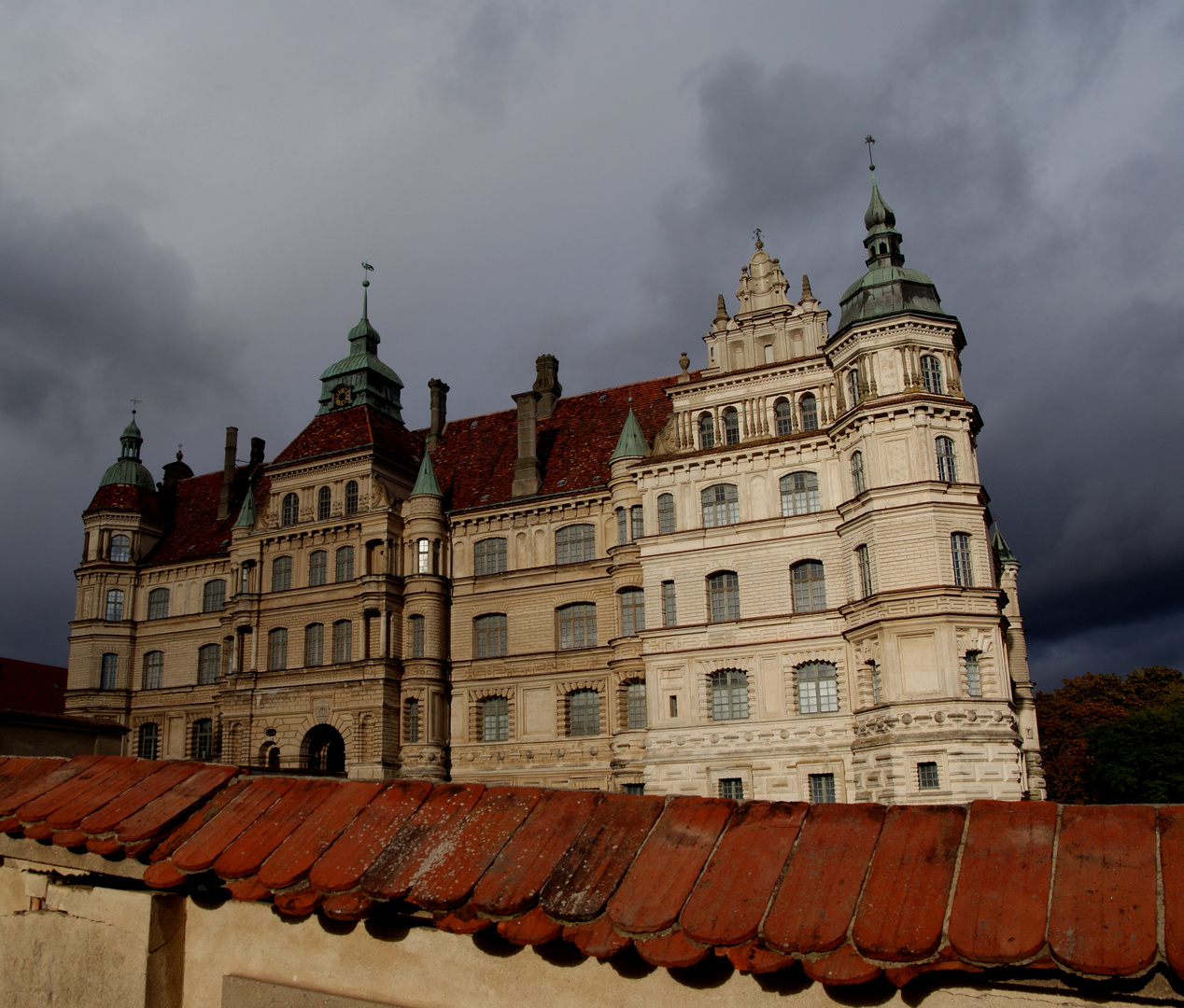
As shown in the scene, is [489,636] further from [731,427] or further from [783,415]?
[783,415]

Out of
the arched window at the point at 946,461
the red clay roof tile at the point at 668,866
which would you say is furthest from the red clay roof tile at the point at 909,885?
the arched window at the point at 946,461

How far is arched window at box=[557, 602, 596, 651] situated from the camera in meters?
43.0

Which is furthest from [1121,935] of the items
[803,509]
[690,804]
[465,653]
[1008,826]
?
[465,653]

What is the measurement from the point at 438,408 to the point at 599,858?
52.1 m

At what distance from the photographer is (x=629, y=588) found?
4181 centimetres

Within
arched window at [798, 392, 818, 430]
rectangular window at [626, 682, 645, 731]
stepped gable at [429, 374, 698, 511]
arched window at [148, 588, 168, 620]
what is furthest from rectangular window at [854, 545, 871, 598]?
arched window at [148, 588, 168, 620]

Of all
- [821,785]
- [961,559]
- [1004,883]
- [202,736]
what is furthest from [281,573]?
[1004,883]

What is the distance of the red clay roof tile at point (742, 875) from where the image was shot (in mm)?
3467

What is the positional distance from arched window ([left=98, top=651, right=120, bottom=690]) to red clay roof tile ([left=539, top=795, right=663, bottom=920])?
56.1 m

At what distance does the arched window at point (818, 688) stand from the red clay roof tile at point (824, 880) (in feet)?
109

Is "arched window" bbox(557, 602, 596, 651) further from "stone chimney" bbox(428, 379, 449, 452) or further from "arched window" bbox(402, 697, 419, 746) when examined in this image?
"stone chimney" bbox(428, 379, 449, 452)

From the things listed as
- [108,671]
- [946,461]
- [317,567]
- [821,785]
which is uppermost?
[317,567]

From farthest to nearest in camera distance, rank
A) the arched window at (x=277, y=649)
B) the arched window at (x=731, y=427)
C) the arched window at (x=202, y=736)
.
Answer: the arched window at (x=202, y=736) → the arched window at (x=277, y=649) → the arched window at (x=731, y=427)

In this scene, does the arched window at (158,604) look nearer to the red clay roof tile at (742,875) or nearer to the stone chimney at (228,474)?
the stone chimney at (228,474)
